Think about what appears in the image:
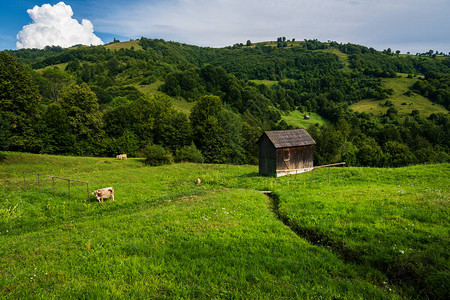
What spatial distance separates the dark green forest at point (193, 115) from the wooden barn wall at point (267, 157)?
63.8 feet

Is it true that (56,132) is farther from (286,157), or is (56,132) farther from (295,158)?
(295,158)

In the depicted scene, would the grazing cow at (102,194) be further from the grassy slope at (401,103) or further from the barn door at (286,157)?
the grassy slope at (401,103)

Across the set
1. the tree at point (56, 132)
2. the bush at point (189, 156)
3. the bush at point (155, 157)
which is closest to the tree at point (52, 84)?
the tree at point (56, 132)

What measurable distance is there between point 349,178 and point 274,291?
20392 mm

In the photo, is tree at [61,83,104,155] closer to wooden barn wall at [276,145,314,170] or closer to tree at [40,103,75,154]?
tree at [40,103,75,154]

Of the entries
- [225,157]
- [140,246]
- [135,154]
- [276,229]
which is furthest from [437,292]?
[135,154]

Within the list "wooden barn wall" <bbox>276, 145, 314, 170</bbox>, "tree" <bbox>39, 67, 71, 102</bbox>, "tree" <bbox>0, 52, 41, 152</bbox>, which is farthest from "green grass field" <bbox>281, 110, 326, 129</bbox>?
"tree" <bbox>0, 52, 41, 152</bbox>

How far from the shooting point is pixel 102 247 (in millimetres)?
10188

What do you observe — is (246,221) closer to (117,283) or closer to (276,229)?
(276,229)

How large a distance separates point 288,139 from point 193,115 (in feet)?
108

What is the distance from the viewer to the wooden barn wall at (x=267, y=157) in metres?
31.0

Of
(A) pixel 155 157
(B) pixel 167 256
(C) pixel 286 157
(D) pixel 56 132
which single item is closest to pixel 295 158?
(C) pixel 286 157

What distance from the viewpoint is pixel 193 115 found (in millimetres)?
59188

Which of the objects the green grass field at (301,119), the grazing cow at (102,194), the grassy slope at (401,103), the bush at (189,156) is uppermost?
the grassy slope at (401,103)
